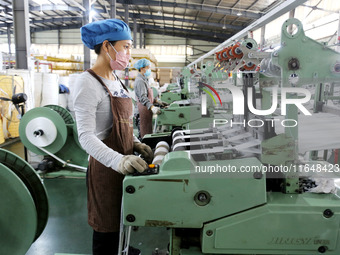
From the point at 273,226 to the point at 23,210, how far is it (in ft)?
3.81

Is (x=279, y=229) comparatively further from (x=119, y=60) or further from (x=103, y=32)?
(x=103, y=32)

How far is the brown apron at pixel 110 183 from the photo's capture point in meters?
1.37

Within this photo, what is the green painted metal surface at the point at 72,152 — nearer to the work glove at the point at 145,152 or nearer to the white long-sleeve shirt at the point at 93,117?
the work glove at the point at 145,152

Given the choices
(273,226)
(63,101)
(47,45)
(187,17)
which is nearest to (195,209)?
(273,226)

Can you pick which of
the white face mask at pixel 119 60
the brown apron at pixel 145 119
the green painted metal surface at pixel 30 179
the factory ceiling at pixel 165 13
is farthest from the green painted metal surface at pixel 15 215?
the factory ceiling at pixel 165 13

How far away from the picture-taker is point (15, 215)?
1.37 meters

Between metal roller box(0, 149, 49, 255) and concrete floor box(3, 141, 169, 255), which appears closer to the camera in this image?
metal roller box(0, 149, 49, 255)

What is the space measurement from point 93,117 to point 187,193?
550 millimetres

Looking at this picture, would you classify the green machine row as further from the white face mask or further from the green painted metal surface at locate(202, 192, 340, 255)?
the white face mask

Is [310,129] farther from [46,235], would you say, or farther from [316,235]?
[46,235]

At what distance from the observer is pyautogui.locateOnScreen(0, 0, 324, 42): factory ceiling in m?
10.4

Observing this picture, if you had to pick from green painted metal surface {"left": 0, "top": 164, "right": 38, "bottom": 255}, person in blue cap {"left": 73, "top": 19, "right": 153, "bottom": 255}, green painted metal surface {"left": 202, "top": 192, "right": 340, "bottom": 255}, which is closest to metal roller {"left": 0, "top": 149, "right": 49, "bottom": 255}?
green painted metal surface {"left": 0, "top": 164, "right": 38, "bottom": 255}

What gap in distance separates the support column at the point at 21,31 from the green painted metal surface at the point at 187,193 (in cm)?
507

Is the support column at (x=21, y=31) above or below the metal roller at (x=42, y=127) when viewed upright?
above
